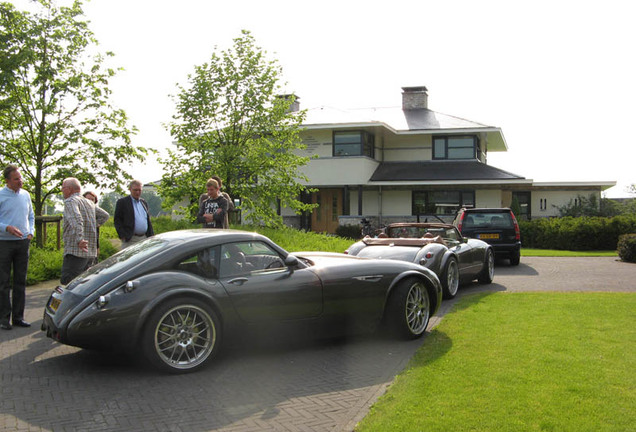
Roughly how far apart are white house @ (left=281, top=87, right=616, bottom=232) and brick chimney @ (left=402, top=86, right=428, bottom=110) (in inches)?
76.4

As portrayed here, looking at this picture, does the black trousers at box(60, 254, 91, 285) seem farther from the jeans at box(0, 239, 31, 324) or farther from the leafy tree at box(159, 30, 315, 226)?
the leafy tree at box(159, 30, 315, 226)

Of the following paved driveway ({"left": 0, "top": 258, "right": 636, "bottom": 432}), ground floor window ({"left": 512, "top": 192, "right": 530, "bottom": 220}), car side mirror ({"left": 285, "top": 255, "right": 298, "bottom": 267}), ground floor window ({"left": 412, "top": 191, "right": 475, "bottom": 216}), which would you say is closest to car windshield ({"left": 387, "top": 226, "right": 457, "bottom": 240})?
paved driveway ({"left": 0, "top": 258, "right": 636, "bottom": 432})

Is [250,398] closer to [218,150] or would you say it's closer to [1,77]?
[1,77]

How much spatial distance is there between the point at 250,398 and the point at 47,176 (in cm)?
1168

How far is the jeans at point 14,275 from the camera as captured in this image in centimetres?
707

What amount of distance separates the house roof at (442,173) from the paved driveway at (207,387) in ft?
72.7

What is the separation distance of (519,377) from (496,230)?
36.4ft

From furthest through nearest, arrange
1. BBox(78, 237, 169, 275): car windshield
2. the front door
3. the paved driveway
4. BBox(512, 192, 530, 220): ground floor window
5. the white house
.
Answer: BBox(512, 192, 530, 220): ground floor window, the front door, the white house, BBox(78, 237, 169, 275): car windshield, the paved driveway

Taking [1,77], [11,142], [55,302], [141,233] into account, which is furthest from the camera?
[11,142]

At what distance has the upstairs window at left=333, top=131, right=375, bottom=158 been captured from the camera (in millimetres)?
29031

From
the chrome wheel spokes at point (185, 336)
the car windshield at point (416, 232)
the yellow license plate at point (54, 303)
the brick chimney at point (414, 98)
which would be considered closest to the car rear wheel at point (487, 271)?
the car windshield at point (416, 232)

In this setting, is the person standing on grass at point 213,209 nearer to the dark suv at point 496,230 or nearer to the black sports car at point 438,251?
the black sports car at point 438,251

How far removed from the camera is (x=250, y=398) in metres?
4.70

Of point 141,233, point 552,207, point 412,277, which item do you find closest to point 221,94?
point 141,233
